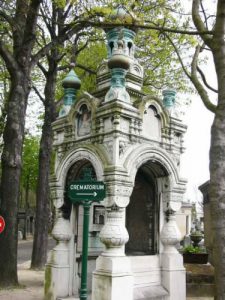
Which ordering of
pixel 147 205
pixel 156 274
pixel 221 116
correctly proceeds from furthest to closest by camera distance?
pixel 147 205 < pixel 156 274 < pixel 221 116

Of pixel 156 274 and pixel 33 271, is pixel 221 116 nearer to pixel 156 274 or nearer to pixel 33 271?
pixel 156 274

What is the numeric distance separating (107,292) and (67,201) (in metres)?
2.32

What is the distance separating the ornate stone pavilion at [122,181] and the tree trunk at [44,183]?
6344 mm

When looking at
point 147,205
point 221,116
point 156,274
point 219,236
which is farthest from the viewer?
point 147,205

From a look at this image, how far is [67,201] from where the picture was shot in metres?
8.42

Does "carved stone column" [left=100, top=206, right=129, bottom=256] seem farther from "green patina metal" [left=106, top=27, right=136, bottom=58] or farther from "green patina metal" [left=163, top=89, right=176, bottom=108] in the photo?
"green patina metal" [left=106, top=27, right=136, bottom=58]

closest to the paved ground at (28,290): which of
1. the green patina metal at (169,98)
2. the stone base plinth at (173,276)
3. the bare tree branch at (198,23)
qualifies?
the stone base plinth at (173,276)

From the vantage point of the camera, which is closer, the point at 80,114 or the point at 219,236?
the point at 219,236

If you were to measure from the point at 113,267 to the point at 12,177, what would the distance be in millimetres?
4768

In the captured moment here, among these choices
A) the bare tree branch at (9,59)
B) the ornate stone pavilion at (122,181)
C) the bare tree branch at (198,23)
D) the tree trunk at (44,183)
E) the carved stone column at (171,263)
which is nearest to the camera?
the ornate stone pavilion at (122,181)

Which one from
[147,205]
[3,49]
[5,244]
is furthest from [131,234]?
[3,49]

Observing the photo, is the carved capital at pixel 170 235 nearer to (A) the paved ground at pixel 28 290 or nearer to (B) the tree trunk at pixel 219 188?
(B) the tree trunk at pixel 219 188

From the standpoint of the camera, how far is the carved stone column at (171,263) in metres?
7.96

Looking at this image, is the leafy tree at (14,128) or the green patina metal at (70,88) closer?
the green patina metal at (70,88)
